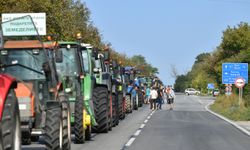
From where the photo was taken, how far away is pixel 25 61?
573 inches

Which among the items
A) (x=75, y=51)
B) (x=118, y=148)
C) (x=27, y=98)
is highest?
(x=75, y=51)

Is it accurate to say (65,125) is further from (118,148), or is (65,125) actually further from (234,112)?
(234,112)

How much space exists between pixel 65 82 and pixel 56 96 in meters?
4.15

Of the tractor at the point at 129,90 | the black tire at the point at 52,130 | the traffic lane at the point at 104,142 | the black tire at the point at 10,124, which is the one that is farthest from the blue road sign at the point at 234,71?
the black tire at the point at 10,124

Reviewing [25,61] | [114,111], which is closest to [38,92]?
[25,61]

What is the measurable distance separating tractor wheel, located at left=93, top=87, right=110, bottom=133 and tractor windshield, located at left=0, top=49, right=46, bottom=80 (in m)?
7.49

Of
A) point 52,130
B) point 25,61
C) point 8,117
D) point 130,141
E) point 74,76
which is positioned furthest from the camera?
point 130,141

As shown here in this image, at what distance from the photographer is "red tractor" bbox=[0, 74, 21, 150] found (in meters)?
9.33

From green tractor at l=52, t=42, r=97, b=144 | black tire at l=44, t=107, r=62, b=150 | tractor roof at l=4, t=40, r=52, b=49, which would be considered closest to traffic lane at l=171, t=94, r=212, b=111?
green tractor at l=52, t=42, r=97, b=144

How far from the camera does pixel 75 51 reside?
19312mm

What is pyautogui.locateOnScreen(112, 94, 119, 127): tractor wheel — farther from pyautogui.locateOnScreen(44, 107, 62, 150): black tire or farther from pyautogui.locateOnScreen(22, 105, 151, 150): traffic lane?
pyautogui.locateOnScreen(44, 107, 62, 150): black tire

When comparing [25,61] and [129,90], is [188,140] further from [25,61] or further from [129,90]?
[129,90]

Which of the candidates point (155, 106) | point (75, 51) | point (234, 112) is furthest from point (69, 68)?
point (155, 106)

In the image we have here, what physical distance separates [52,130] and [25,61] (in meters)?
2.24
